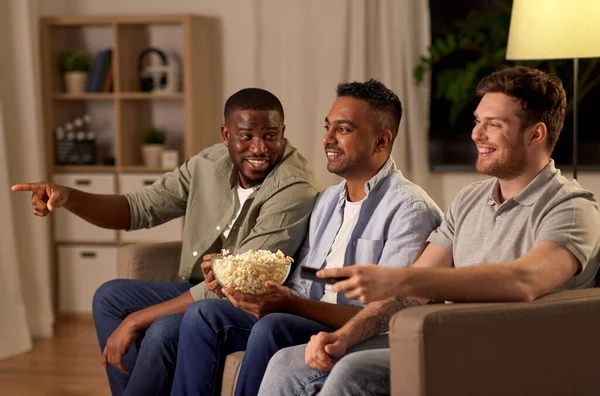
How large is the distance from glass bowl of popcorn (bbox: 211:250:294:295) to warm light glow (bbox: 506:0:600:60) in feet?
4.46

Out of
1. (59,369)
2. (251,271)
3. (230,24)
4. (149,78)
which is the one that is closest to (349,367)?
(251,271)

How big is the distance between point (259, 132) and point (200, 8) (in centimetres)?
218

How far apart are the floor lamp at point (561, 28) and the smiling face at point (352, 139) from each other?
93cm

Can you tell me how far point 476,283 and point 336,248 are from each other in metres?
0.68

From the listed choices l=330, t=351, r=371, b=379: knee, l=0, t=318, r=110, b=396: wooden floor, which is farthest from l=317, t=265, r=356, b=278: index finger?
l=0, t=318, r=110, b=396: wooden floor

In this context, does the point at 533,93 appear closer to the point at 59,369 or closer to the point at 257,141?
the point at 257,141

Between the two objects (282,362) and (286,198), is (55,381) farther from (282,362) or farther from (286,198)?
(282,362)

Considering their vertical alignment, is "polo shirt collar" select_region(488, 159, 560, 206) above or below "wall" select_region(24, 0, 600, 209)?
below

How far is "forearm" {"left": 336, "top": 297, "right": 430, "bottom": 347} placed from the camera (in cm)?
218

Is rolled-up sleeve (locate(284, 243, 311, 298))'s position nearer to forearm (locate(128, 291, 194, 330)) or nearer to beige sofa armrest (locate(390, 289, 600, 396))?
forearm (locate(128, 291, 194, 330))

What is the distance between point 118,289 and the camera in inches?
118

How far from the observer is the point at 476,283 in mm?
1961

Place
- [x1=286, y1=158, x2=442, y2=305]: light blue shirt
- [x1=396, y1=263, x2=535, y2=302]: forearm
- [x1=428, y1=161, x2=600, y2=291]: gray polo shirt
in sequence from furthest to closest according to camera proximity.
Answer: [x1=286, y1=158, x2=442, y2=305]: light blue shirt, [x1=428, y1=161, x2=600, y2=291]: gray polo shirt, [x1=396, y1=263, x2=535, y2=302]: forearm

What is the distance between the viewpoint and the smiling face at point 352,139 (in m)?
2.57
